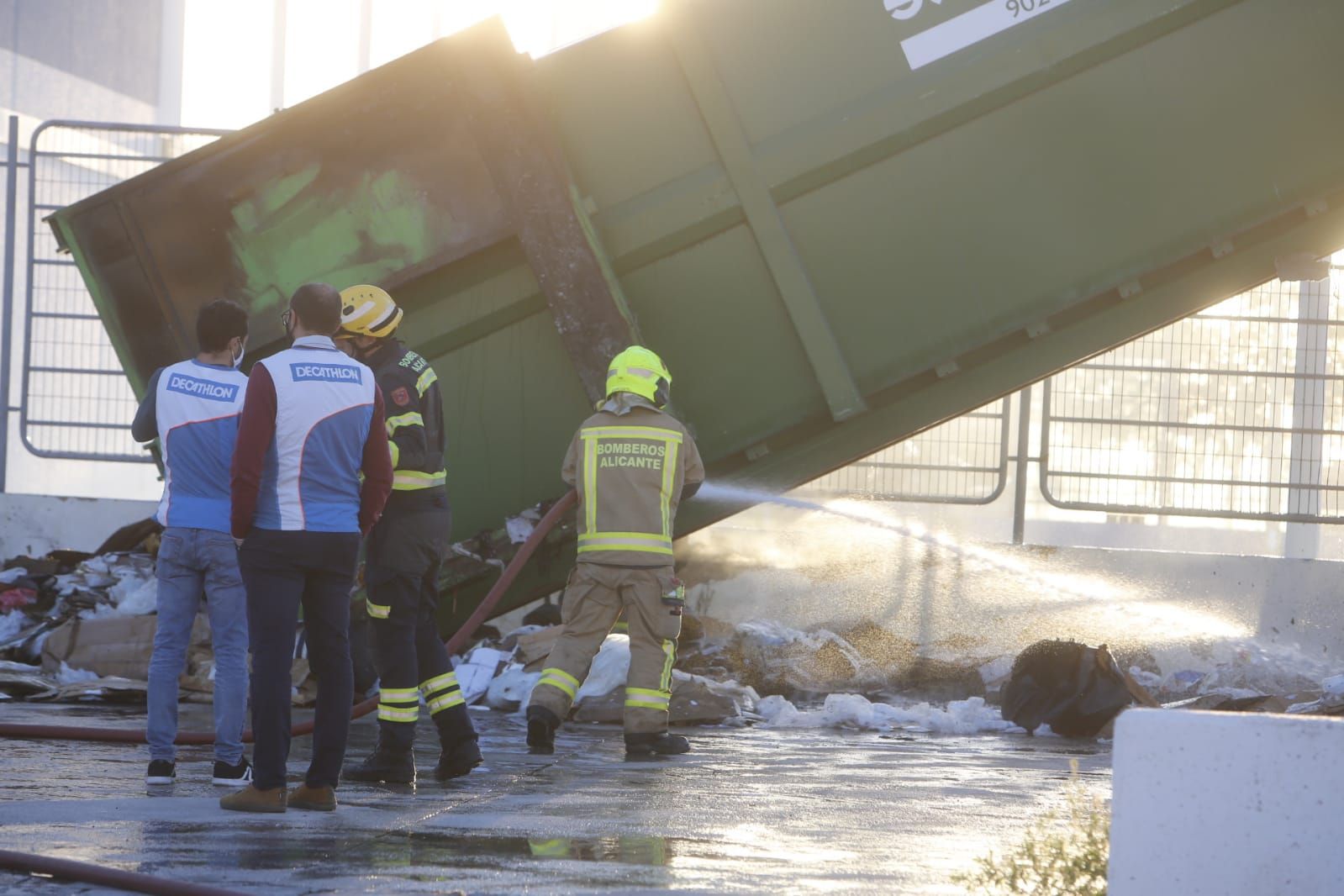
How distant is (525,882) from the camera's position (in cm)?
309

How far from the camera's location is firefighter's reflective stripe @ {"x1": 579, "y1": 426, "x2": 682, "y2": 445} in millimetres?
5543

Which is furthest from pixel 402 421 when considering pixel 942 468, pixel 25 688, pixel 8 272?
pixel 8 272

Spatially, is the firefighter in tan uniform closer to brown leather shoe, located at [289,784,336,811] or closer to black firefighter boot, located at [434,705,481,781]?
black firefighter boot, located at [434,705,481,781]

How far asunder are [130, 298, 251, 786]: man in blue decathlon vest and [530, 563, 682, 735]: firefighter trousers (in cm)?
135

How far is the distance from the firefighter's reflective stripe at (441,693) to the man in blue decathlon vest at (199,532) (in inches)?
23.0

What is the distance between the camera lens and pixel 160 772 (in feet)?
14.5

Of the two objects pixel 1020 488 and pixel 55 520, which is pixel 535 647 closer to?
pixel 1020 488

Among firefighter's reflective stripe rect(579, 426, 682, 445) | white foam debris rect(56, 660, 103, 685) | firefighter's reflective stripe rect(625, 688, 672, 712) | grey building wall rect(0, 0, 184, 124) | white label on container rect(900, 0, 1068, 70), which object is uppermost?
grey building wall rect(0, 0, 184, 124)

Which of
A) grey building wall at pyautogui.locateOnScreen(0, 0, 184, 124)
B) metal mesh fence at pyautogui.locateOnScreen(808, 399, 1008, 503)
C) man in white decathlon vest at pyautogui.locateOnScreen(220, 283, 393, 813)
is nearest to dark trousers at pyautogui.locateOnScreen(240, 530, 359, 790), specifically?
man in white decathlon vest at pyautogui.locateOnScreen(220, 283, 393, 813)

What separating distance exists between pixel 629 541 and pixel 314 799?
1809 millimetres

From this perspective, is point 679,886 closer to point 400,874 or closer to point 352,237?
point 400,874

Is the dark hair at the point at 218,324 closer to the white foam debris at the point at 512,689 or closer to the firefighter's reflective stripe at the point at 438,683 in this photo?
the firefighter's reflective stripe at the point at 438,683

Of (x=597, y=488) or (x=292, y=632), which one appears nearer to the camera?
(x=292, y=632)

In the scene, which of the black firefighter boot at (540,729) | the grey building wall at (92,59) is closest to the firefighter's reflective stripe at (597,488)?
the black firefighter boot at (540,729)
